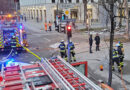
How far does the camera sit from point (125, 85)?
8703mm

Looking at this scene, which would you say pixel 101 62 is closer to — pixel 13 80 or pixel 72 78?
pixel 72 78

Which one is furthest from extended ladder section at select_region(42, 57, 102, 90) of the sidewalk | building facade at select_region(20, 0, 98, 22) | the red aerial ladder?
building facade at select_region(20, 0, 98, 22)

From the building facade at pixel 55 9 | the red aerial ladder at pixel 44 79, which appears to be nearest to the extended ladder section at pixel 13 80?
the red aerial ladder at pixel 44 79

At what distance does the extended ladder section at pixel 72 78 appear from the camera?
4.11 metres

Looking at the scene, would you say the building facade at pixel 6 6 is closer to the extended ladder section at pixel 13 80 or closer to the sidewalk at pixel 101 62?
the sidewalk at pixel 101 62

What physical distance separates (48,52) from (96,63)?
499 centimetres

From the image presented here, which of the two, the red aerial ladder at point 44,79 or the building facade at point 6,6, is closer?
the red aerial ladder at point 44,79

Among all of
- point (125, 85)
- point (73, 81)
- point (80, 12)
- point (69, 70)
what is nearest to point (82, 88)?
point (73, 81)

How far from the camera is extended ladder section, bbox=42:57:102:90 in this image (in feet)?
13.5

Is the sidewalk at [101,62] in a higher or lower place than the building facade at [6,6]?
lower

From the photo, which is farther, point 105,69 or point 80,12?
point 80,12

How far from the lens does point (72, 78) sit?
468 centimetres

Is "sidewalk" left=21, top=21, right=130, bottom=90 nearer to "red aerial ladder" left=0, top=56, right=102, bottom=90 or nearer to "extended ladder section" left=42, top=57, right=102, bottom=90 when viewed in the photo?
"extended ladder section" left=42, top=57, right=102, bottom=90

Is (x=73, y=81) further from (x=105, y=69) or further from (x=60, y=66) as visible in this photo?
(x=105, y=69)
